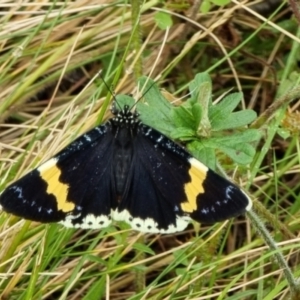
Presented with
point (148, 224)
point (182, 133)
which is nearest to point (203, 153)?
point (182, 133)

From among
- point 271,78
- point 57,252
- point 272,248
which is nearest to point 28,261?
point 57,252

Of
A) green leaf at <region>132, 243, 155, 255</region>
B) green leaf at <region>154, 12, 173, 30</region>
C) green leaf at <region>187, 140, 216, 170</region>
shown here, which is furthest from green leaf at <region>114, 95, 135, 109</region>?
green leaf at <region>154, 12, 173, 30</region>

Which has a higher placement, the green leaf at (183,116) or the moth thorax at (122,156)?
the green leaf at (183,116)

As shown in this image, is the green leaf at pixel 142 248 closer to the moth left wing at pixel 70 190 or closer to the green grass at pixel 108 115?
the green grass at pixel 108 115

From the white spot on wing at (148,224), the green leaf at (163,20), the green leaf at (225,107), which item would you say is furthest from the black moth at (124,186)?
the green leaf at (163,20)

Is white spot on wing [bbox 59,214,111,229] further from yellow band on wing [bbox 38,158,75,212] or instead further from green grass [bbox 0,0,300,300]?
green grass [bbox 0,0,300,300]

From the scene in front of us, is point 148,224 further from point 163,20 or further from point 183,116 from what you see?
point 163,20

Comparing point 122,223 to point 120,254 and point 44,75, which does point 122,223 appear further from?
point 44,75
